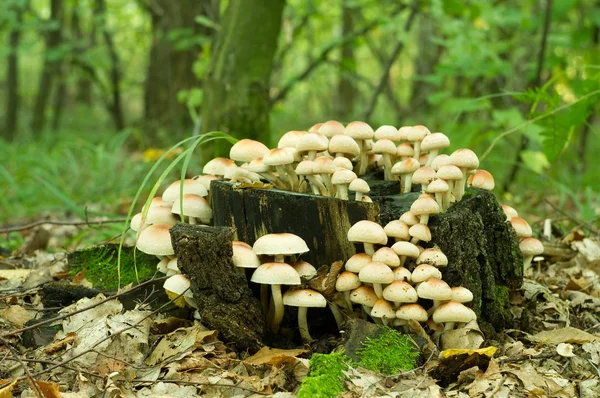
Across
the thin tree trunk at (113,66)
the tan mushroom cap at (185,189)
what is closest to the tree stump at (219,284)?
the tan mushroom cap at (185,189)

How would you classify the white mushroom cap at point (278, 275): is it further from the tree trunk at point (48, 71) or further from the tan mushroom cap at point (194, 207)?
the tree trunk at point (48, 71)

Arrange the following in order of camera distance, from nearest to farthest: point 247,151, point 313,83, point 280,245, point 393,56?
point 280,245, point 247,151, point 393,56, point 313,83

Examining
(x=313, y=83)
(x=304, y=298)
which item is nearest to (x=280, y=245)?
(x=304, y=298)

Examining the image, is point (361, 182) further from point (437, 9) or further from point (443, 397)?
point (437, 9)

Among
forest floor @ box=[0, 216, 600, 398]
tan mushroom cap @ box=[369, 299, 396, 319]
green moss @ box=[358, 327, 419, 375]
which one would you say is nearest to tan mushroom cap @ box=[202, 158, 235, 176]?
forest floor @ box=[0, 216, 600, 398]

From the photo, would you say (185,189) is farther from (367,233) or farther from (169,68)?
(169,68)

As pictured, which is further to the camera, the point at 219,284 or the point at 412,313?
the point at 219,284

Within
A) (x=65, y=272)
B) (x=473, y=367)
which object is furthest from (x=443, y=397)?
(x=65, y=272)
